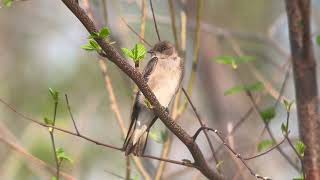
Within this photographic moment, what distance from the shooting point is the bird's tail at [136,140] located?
370 cm

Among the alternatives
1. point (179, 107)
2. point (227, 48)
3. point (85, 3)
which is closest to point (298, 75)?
point (179, 107)

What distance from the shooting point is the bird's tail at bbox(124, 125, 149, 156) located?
370 cm

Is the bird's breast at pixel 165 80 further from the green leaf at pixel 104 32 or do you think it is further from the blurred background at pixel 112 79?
the green leaf at pixel 104 32

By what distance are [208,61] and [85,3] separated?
14.4 ft

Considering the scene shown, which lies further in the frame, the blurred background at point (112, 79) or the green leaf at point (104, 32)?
the blurred background at point (112, 79)

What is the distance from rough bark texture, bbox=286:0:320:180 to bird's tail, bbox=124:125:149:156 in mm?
968

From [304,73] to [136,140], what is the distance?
43.3 inches

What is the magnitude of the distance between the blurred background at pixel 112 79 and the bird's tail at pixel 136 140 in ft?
1.18

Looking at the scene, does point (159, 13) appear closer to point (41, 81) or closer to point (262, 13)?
point (41, 81)

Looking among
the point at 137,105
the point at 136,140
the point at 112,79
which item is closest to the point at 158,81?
the point at 137,105

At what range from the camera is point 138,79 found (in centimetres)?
271

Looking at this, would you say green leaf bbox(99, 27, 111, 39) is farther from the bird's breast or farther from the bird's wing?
the bird's breast

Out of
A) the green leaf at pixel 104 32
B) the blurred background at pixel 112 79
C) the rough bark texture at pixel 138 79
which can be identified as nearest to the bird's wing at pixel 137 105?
the blurred background at pixel 112 79

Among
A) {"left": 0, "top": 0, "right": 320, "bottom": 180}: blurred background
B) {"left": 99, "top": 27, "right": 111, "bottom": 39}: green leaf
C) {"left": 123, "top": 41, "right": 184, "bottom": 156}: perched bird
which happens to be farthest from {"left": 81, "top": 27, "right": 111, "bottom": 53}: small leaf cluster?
{"left": 0, "top": 0, "right": 320, "bottom": 180}: blurred background
